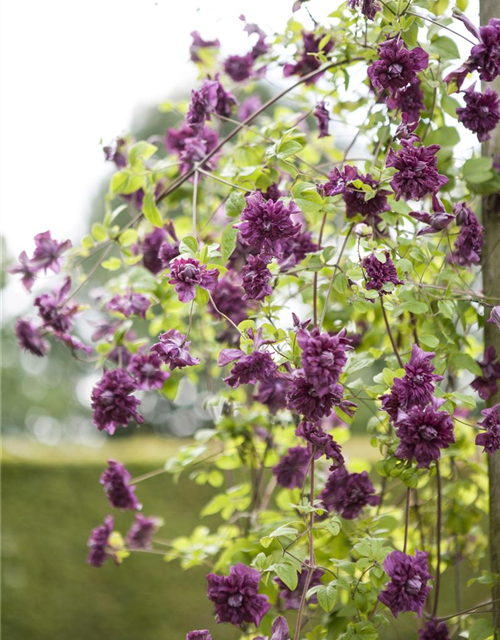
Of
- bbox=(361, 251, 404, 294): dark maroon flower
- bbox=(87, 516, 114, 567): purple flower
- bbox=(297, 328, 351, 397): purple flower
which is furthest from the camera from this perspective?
bbox=(87, 516, 114, 567): purple flower

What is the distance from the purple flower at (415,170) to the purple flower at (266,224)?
143mm

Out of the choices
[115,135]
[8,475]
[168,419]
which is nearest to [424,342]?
[115,135]

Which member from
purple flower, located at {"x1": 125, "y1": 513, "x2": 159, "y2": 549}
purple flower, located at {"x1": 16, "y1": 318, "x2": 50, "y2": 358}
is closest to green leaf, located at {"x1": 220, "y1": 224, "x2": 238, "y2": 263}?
purple flower, located at {"x1": 16, "y1": 318, "x2": 50, "y2": 358}

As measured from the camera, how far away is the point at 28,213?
5.75 meters

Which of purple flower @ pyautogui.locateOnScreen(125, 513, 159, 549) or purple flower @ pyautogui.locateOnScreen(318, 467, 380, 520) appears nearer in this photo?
purple flower @ pyautogui.locateOnScreen(318, 467, 380, 520)

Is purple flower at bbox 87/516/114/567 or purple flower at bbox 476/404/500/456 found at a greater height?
purple flower at bbox 87/516/114/567

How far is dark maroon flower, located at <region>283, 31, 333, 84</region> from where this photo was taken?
3.78ft

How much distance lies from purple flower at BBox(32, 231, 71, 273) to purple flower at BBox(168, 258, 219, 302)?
0.47 metres

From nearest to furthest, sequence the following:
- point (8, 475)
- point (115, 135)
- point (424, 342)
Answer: point (424, 342), point (115, 135), point (8, 475)

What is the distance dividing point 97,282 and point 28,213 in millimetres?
3478

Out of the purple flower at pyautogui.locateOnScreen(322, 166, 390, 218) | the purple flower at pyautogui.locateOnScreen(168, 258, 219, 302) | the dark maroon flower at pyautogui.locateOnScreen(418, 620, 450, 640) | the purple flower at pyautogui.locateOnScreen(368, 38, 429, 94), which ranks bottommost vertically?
the dark maroon flower at pyautogui.locateOnScreen(418, 620, 450, 640)

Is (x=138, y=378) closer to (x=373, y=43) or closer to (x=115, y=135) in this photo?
(x=115, y=135)

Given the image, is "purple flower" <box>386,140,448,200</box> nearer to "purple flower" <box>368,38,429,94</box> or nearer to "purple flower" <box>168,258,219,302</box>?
"purple flower" <box>368,38,429,94</box>

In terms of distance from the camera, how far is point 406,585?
0.85 metres
